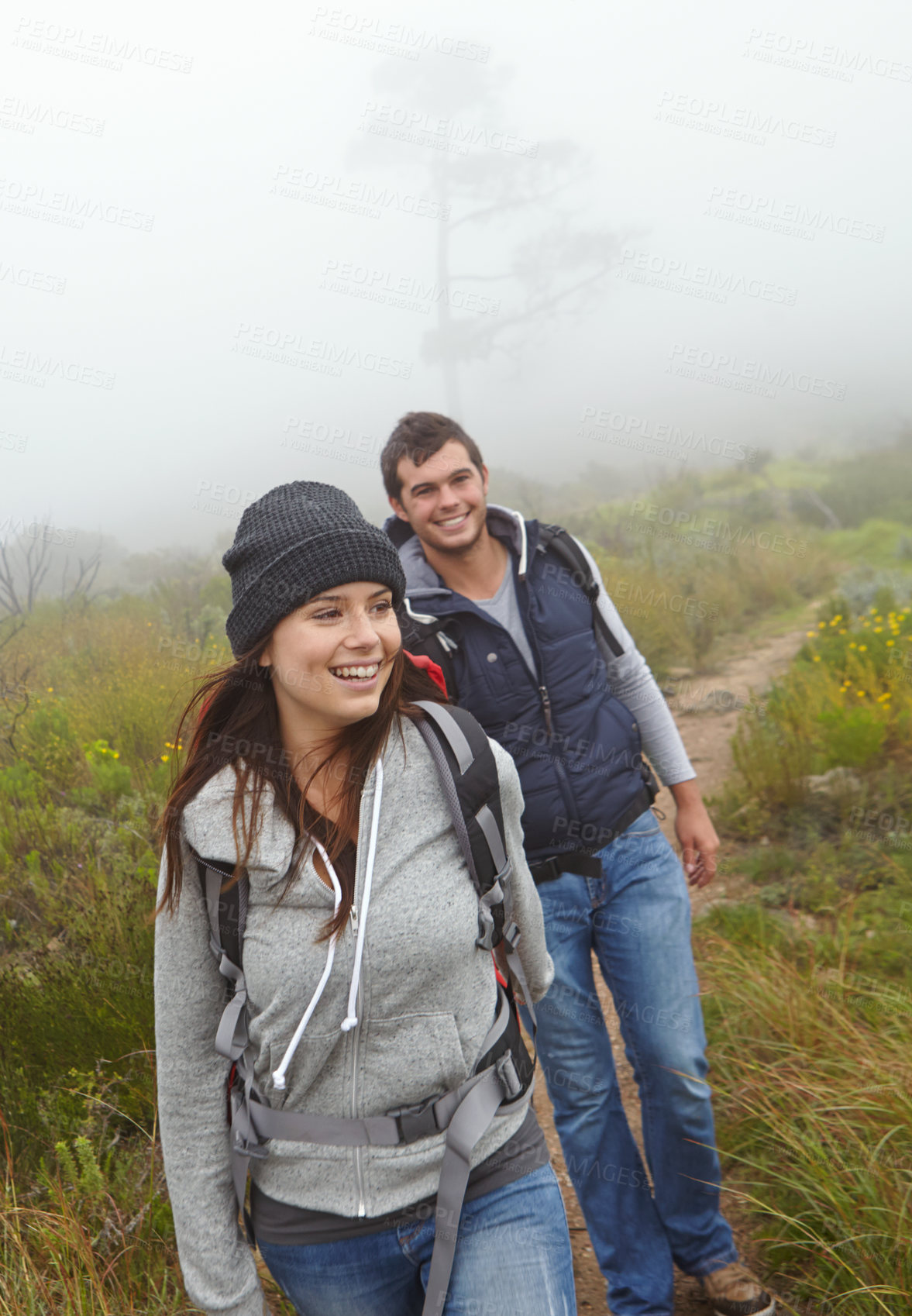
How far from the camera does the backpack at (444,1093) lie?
1.41 metres

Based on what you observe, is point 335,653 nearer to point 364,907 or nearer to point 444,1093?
point 364,907

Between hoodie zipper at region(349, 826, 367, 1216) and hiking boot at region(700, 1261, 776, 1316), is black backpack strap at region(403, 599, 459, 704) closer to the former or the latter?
hoodie zipper at region(349, 826, 367, 1216)

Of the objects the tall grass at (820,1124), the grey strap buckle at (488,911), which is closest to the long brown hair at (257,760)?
the grey strap buckle at (488,911)

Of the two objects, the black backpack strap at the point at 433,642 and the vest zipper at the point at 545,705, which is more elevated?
the black backpack strap at the point at 433,642

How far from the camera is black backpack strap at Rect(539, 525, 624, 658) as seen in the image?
2.49 metres

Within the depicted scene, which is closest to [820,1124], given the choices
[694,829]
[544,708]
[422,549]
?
[694,829]

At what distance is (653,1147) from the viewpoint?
242cm

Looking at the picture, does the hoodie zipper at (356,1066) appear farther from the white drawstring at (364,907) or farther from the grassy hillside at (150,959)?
the grassy hillside at (150,959)

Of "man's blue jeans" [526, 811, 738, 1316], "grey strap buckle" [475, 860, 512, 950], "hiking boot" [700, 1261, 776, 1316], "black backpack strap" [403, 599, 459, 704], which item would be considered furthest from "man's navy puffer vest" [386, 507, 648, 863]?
"hiking boot" [700, 1261, 776, 1316]

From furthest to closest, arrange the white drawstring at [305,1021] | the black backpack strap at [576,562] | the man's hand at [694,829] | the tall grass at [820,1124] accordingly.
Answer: the man's hand at [694,829] < the black backpack strap at [576,562] < the tall grass at [820,1124] < the white drawstring at [305,1021]

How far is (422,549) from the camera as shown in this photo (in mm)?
2451

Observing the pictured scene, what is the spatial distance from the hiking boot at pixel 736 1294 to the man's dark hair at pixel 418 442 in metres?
2.29

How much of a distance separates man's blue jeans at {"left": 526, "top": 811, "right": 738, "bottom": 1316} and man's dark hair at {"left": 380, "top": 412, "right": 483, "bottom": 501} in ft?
3.70

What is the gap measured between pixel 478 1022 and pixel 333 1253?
42cm
